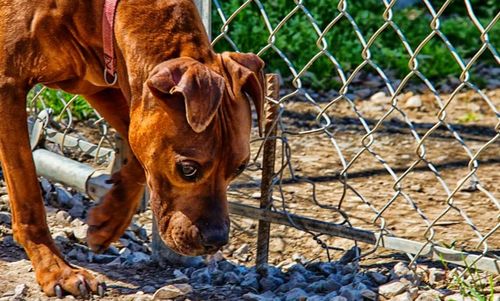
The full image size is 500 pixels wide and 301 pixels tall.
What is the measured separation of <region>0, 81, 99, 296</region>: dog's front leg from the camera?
12.0 feet

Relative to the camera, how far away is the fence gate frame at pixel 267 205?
350cm

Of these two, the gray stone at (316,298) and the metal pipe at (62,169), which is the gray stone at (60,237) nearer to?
the metal pipe at (62,169)

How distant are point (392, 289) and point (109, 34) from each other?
1239 millimetres

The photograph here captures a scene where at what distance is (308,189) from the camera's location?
4.72 meters

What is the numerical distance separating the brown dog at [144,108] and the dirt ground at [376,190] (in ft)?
0.88

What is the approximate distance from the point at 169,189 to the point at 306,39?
3663 mm

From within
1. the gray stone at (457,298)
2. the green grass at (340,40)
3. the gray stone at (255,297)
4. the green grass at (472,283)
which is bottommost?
the gray stone at (255,297)

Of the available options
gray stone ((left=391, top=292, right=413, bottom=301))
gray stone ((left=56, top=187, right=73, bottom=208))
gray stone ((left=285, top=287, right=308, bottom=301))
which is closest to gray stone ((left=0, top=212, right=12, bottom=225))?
gray stone ((left=56, top=187, right=73, bottom=208))

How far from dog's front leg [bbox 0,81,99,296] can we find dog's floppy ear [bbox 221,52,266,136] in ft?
2.58

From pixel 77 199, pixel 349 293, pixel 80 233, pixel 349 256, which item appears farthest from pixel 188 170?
pixel 77 199

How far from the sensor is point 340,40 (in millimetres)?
6918

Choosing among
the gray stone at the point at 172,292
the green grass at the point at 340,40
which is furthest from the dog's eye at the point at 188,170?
the green grass at the point at 340,40

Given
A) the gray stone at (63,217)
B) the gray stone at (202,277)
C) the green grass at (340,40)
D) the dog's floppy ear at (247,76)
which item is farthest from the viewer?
the green grass at (340,40)

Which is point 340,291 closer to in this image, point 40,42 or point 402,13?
point 40,42
